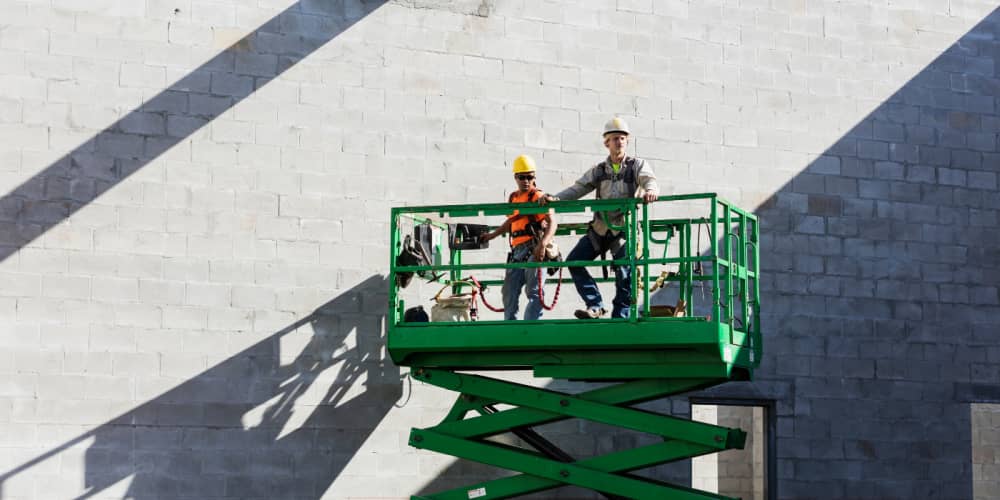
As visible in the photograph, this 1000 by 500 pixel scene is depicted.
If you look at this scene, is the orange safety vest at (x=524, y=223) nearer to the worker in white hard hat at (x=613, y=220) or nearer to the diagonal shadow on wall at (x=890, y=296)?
the worker in white hard hat at (x=613, y=220)

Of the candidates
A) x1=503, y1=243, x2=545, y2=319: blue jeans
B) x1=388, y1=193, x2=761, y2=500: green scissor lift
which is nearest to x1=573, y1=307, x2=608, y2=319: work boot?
x1=388, y1=193, x2=761, y2=500: green scissor lift

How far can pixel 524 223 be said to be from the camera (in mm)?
11031

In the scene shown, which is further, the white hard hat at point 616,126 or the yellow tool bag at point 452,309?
the yellow tool bag at point 452,309

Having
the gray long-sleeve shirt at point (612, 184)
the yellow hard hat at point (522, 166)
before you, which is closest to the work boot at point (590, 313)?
the gray long-sleeve shirt at point (612, 184)

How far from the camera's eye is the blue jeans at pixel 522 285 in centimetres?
1097

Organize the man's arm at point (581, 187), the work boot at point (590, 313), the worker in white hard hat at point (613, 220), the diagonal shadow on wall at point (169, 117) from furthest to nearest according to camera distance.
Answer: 1. the diagonal shadow on wall at point (169, 117)
2. the man's arm at point (581, 187)
3. the worker in white hard hat at point (613, 220)
4. the work boot at point (590, 313)

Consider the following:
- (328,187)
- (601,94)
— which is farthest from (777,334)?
(328,187)

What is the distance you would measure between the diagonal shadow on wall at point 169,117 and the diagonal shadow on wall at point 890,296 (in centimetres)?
488

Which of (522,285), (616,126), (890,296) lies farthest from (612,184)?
(890,296)

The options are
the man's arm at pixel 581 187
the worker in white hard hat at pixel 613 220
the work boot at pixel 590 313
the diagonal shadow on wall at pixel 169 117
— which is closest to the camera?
the work boot at pixel 590 313

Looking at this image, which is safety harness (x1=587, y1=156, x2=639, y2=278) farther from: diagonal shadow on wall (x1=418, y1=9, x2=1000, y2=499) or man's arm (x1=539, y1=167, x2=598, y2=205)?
diagonal shadow on wall (x1=418, y1=9, x2=1000, y2=499)

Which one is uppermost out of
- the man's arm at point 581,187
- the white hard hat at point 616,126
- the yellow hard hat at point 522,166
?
the white hard hat at point 616,126

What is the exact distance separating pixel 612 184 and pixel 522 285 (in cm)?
114

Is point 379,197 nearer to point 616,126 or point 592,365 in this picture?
point 616,126
